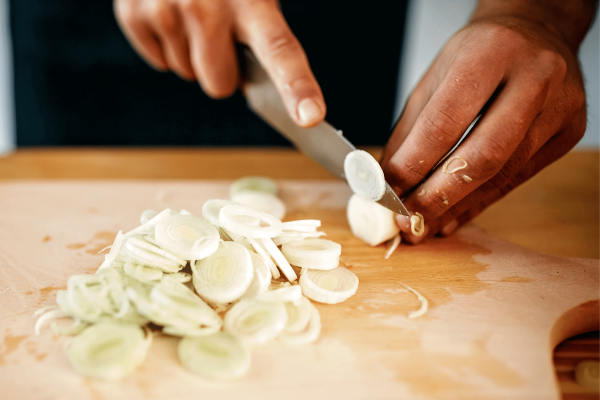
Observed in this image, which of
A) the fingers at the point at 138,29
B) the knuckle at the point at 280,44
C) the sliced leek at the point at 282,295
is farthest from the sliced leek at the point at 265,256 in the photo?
the fingers at the point at 138,29

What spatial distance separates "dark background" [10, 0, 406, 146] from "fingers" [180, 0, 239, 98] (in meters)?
0.70

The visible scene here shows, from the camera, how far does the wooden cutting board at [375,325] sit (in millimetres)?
890

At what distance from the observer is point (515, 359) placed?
97 centimetres

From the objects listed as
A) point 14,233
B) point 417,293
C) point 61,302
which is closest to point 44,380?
point 61,302

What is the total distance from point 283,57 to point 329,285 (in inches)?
32.3

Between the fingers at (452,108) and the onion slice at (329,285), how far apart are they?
0.38 metres

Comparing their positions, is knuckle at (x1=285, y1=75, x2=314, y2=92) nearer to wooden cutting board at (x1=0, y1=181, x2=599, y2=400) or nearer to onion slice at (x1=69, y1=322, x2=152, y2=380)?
wooden cutting board at (x1=0, y1=181, x2=599, y2=400)

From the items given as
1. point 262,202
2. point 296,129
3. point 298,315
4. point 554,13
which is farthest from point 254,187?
point 554,13

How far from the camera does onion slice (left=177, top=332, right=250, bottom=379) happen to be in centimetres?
89

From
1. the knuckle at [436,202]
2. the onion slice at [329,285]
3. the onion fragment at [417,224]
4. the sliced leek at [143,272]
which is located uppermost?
the knuckle at [436,202]

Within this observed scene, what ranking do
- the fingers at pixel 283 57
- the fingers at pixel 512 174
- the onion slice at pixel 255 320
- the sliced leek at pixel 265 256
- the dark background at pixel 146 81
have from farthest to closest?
the dark background at pixel 146 81
the fingers at pixel 283 57
the fingers at pixel 512 174
the sliced leek at pixel 265 256
the onion slice at pixel 255 320

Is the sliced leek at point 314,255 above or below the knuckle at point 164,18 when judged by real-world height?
below

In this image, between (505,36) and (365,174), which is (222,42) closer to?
(365,174)

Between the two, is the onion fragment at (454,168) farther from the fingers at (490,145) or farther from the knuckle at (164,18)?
the knuckle at (164,18)
